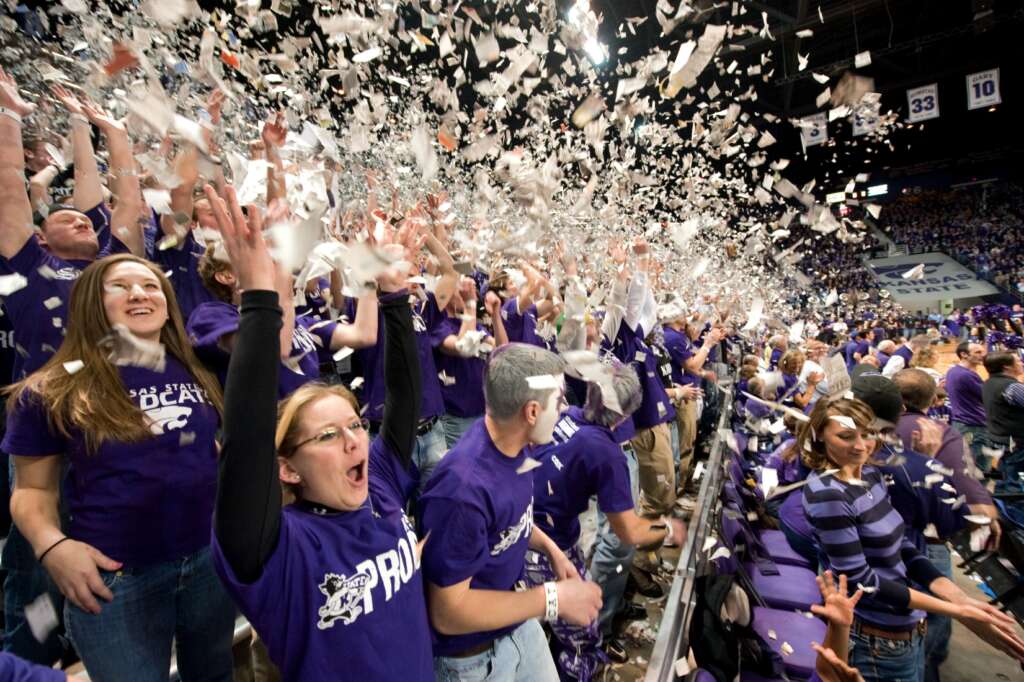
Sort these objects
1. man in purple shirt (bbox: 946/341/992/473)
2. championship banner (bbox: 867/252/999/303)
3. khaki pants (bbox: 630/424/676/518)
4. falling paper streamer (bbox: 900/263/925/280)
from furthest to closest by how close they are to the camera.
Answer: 1. championship banner (bbox: 867/252/999/303)
2. falling paper streamer (bbox: 900/263/925/280)
3. man in purple shirt (bbox: 946/341/992/473)
4. khaki pants (bbox: 630/424/676/518)

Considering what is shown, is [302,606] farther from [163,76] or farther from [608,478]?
[163,76]

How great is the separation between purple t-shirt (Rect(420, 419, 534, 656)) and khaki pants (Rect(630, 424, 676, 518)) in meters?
2.39

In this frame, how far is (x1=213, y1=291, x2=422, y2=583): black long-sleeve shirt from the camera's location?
88 centimetres

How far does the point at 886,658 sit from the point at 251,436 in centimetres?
231

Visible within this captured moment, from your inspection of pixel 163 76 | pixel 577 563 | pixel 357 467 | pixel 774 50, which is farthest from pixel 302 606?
pixel 774 50

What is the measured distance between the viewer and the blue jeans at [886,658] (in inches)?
75.1

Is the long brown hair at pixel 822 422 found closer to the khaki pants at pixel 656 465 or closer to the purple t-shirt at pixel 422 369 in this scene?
the khaki pants at pixel 656 465

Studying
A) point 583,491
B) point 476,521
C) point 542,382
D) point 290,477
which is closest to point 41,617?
point 290,477

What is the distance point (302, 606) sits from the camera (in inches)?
38.2

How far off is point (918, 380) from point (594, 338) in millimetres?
1776

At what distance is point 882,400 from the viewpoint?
2514mm

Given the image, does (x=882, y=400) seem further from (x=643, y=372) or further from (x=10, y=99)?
(x=10, y=99)

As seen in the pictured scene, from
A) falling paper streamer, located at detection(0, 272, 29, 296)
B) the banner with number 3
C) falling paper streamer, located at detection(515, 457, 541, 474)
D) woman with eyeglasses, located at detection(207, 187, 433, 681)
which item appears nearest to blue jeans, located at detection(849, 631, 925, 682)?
falling paper streamer, located at detection(515, 457, 541, 474)

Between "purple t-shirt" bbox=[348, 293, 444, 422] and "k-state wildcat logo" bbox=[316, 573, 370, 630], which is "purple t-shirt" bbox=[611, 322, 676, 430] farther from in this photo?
"k-state wildcat logo" bbox=[316, 573, 370, 630]
